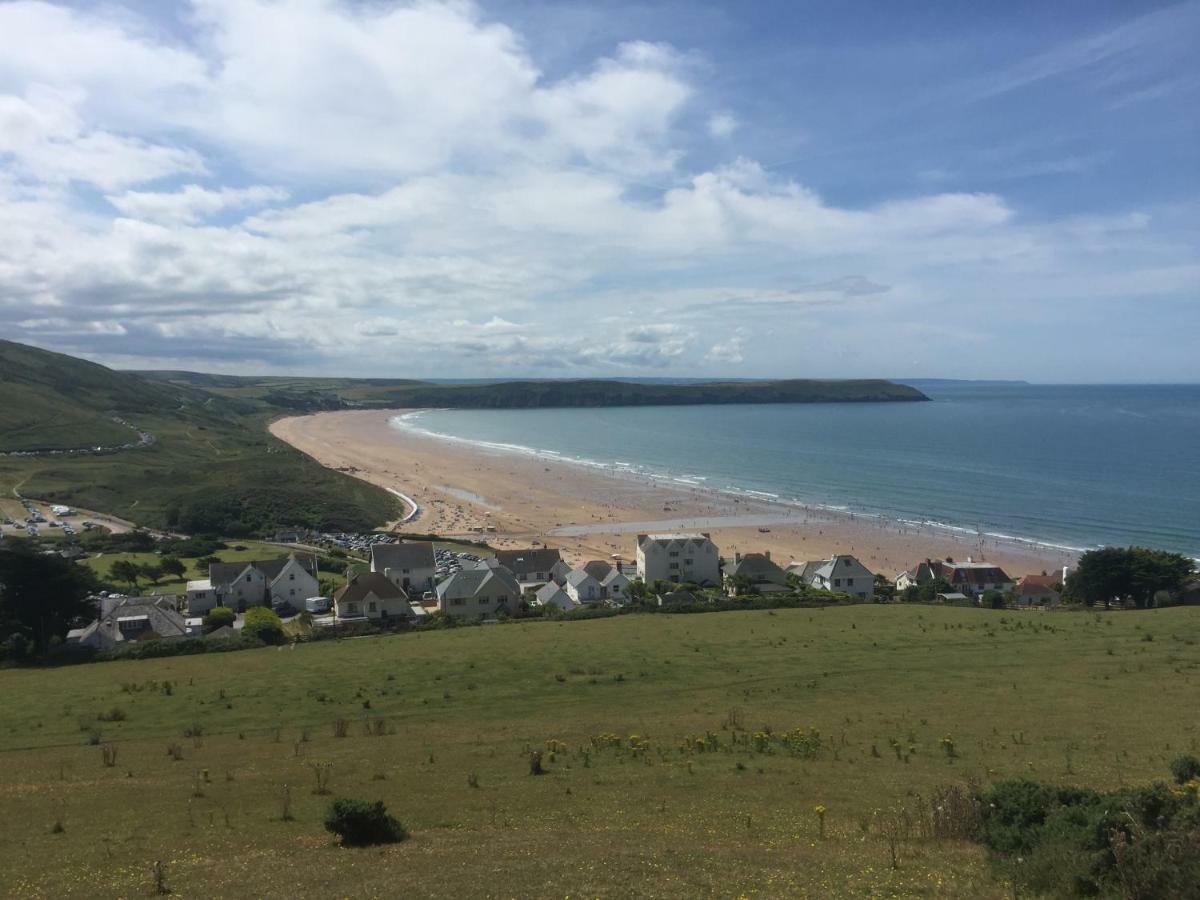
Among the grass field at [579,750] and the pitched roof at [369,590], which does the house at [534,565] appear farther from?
the grass field at [579,750]

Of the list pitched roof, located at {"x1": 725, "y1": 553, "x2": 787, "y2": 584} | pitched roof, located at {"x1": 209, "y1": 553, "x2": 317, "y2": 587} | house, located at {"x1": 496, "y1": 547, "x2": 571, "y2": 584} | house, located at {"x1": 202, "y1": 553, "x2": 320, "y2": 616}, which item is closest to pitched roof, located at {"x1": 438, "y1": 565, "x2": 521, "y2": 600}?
house, located at {"x1": 496, "y1": 547, "x2": 571, "y2": 584}

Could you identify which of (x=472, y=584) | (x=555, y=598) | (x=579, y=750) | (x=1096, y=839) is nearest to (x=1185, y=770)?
(x=1096, y=839)

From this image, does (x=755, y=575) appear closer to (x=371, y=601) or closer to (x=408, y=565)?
(x=408, y=565)

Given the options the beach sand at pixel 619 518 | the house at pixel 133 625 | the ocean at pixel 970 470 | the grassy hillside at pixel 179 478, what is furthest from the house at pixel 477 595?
the ocean at pixel 970 470

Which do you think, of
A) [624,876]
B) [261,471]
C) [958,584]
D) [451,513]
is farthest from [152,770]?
[261,471]

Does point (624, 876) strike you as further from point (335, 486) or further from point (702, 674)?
point (335, 486)

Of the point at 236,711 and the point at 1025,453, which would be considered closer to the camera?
the point at 236,711

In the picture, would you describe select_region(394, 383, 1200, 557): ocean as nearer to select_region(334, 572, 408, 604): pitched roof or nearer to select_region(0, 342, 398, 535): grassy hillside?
select_region(0, 342, 398, 535): grassy hillside

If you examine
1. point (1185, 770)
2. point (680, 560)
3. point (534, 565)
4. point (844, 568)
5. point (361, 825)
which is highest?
point (1185, 770)
